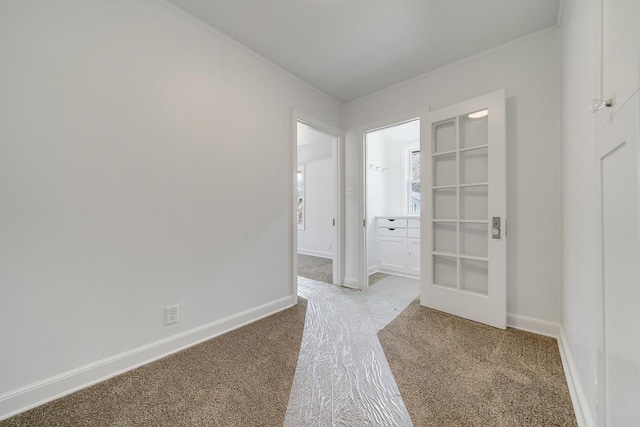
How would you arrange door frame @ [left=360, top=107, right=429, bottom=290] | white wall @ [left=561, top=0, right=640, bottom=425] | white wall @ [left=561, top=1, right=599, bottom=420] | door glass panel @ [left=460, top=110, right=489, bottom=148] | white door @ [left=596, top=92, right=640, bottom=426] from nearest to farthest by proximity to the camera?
white door @ [left=596, top=92, right=640, bottom=426] → white wall @ [left=561, top=0, right=640, bottom=425] → white wall @ [left=561, top=1, right=599, bottom=420] → door glass panel @ [left=460, top=110, right=489, bottom=148] → door frame @ [left=360, top=107, right=429, bottom=290]

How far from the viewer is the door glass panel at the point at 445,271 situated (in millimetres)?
2408

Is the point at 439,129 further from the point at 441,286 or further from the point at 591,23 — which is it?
the point at 441,286

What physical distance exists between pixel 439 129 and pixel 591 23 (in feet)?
4.64

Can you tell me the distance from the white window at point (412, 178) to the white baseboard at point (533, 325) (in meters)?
2.46

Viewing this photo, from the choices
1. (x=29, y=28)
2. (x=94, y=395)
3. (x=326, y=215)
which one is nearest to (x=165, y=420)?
(x=94, y=395)

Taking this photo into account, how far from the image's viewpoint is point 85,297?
1423 mm

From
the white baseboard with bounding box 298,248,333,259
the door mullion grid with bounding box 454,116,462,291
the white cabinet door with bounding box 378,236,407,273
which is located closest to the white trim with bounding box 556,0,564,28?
the door mullion grid with bounding box 454,116,462,291

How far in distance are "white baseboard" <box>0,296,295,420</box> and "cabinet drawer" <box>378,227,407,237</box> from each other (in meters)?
2.69

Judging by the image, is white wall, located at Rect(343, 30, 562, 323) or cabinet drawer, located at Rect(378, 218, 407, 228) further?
cabinet drawer, located at Rect(378, 218, 407, 228)

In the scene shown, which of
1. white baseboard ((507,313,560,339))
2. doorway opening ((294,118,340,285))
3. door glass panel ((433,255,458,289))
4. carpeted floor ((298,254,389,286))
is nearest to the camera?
white baseboard ((507,313,560,339))

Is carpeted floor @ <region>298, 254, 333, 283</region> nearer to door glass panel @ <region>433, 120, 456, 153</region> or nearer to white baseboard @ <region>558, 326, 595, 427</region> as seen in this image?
door glass panel @ <region>433, 120, 456, 153</region>

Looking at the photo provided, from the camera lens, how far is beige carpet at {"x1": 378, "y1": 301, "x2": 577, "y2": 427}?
120 centimetres

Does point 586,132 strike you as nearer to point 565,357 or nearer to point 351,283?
point 565,357

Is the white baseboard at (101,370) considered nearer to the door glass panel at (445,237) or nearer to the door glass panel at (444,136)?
the door glass panel at (445,237)
